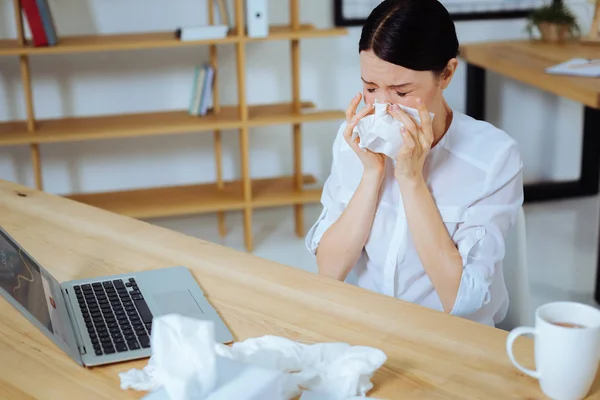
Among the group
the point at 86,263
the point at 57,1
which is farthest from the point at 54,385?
the point at 57,1

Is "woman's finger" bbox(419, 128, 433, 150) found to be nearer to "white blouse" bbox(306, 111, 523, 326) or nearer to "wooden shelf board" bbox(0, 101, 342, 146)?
"white blouse" bbox(306, 111, 523, 326)

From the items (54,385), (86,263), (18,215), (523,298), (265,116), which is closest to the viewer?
(54,385)

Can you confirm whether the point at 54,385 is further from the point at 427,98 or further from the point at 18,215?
the point at 427,98

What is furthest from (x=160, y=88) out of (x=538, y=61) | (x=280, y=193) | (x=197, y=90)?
(x=538, y=61)

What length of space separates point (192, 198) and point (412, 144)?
2179mm

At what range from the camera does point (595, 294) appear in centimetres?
299

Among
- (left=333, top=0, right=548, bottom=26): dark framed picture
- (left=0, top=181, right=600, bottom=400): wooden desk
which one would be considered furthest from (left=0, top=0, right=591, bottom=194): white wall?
(left=0, top=181, right=600, bottom=400): wooden desk

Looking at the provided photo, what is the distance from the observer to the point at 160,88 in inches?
146

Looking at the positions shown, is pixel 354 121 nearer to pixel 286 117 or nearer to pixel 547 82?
pixel 547 82

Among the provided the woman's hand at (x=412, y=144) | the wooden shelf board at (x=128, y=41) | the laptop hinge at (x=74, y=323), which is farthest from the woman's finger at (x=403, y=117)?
the wooden shelf board at (x=128, y=41)

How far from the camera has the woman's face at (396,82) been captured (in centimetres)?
156

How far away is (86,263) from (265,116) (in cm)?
201

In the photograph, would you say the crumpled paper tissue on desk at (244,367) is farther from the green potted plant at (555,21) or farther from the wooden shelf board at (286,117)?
the green potted plant at (555,21)

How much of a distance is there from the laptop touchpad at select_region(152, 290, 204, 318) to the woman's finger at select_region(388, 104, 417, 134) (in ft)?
1.68
